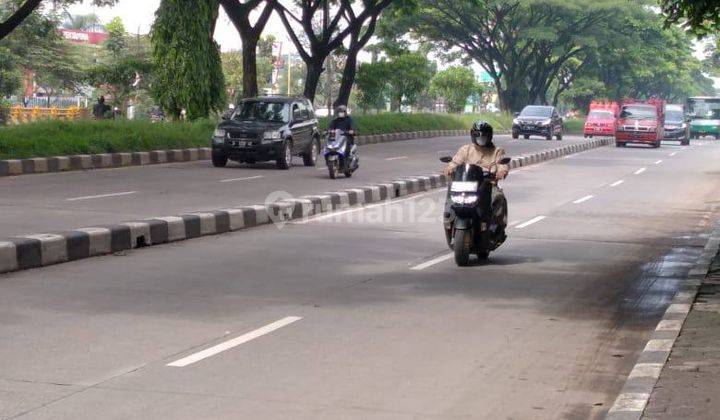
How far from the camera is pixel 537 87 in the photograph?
68.9 m

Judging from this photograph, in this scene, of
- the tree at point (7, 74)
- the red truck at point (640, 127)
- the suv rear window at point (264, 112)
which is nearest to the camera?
the suv rear window at point (264, 112)

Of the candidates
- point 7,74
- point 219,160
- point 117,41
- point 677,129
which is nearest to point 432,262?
point 219,160

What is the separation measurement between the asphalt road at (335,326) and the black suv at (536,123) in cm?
3644

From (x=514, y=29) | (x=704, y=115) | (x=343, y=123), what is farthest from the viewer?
(x=704, y=115)

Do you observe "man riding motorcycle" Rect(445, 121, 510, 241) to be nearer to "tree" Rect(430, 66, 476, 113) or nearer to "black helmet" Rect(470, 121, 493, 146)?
"black helmet" Rect(470, 121, 493, 146)

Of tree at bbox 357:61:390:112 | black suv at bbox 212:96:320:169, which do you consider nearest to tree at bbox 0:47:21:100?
tree at bbox 357:61:390:112

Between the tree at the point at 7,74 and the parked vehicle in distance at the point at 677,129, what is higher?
the tree at the point at 7,74

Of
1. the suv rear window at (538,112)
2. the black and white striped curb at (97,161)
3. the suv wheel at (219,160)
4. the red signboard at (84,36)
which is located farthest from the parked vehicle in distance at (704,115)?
the suv wheel at (219,160)

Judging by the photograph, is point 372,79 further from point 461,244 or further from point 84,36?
point 84,36

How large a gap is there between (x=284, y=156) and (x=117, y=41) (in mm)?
43299

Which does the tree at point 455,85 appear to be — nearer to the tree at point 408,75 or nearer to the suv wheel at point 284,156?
the tree at point 408,75

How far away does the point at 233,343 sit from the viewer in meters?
7.16

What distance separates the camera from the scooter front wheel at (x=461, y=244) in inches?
441

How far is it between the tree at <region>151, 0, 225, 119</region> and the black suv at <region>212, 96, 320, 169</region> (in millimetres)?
6684
